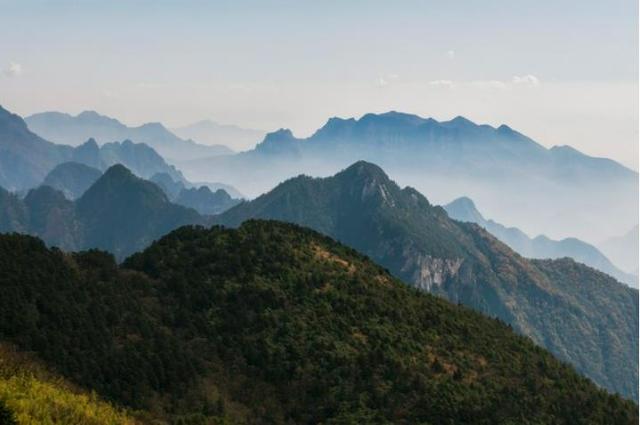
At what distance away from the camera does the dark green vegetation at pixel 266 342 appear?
254 feet

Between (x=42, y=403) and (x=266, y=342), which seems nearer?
(x=42, y=403)

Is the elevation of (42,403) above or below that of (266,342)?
above

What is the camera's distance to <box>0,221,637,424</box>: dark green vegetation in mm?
77375

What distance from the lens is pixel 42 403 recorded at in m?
50.3

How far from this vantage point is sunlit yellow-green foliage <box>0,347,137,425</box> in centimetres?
4678

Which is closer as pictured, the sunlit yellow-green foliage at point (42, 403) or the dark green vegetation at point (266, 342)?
the sunlit yellow-green foliage at point (42, 403)

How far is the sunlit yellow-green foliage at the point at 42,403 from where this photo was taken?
46.8m

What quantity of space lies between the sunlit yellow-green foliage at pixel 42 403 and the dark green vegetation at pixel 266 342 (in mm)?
10242

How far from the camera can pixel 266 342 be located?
94.1 metres

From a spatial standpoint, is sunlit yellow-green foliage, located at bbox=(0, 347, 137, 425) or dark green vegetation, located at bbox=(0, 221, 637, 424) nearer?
sunlit yellow-green foliage, located at bbox=(0, 347, 137, 425)

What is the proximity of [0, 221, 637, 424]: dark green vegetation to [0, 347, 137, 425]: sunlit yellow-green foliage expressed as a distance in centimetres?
1024

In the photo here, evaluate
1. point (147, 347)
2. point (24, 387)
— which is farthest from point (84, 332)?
point (24, 387)

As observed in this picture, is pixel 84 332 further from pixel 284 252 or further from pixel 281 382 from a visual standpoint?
pixel 284 252

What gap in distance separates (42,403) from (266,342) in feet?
150
